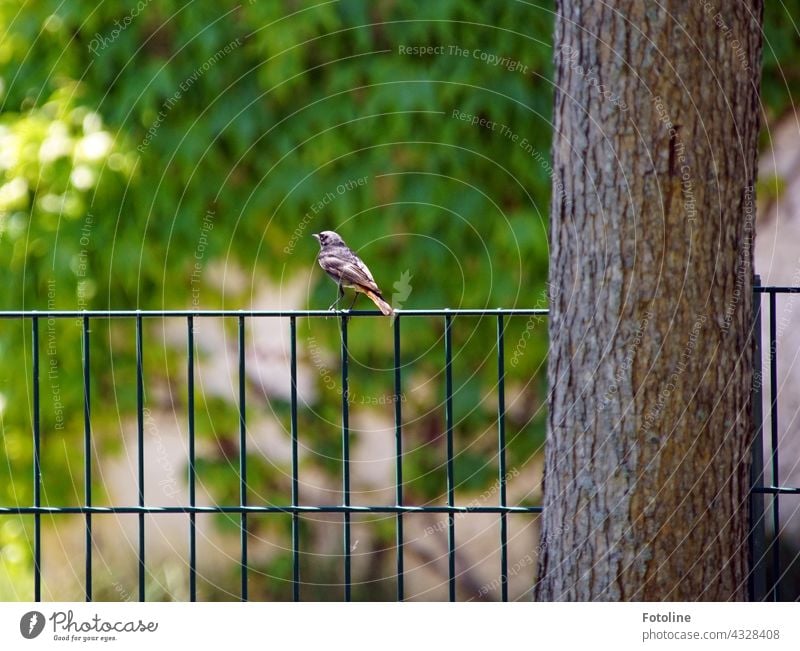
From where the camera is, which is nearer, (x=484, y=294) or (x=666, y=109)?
(x=666, y=109)

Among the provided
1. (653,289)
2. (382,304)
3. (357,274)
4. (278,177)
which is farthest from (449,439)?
(278,177)

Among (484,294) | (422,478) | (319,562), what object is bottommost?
(319,562)

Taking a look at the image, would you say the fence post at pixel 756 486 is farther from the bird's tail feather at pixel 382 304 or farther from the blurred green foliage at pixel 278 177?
the blurred green foliage at pixel 278 177

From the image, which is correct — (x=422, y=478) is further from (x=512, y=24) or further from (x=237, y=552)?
(x=512, y=24)

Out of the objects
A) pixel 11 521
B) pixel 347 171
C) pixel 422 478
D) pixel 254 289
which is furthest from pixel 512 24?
pixel 11 521

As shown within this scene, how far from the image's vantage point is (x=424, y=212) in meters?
7.04

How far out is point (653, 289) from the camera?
3.96 m

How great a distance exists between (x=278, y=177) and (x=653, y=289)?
12.3 feet

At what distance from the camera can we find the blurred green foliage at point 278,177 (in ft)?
23.2

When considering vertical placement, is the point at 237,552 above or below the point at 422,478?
below

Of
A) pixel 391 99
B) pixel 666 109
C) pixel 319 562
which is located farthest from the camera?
Answer: pixel 319 562

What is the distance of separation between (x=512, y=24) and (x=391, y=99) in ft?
2.98

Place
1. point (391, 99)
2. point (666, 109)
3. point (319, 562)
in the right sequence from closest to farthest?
point (666, 109)
point (391, 99)
point (319, 562)

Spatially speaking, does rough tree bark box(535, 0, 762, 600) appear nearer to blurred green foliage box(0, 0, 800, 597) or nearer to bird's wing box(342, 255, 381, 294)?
bird's wing box(342, 255, 381, 294)
